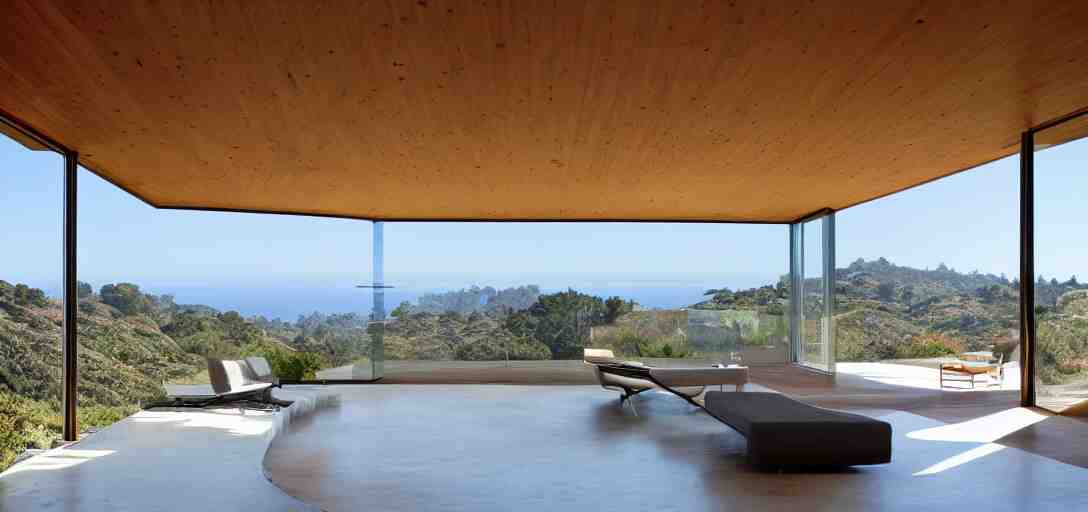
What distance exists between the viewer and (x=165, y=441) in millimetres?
5508

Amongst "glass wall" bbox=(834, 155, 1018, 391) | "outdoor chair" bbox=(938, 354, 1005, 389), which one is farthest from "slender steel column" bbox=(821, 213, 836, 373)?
"glass wall" bbox=(834, 155, 1018, 391)

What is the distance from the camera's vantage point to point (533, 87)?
490 centimetres

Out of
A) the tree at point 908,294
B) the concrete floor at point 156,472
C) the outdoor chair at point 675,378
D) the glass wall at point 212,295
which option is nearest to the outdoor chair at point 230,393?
the concrete floor at point 156,472

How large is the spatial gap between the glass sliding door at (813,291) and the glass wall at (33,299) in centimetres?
986

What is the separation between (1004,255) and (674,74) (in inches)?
614

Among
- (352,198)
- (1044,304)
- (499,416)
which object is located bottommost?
(499,416)

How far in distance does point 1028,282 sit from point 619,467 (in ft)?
15.0

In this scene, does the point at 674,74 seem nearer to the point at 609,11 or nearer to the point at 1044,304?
the point at 609,11

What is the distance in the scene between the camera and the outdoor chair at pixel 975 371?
9422 mm

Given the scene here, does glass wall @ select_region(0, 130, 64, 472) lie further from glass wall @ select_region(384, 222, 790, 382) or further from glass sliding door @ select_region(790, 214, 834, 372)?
glass sliding door @ select_region(790, 214, 834, 372)

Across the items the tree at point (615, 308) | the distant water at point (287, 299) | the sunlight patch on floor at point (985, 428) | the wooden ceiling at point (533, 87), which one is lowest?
the sunlight patch on floor at point (985, 428)

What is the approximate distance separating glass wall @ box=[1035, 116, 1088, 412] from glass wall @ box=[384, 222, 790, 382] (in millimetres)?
5503

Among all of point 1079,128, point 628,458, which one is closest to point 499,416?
point 628,458

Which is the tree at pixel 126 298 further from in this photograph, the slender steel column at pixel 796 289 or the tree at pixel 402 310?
the slender steel column at pixel 796 289
